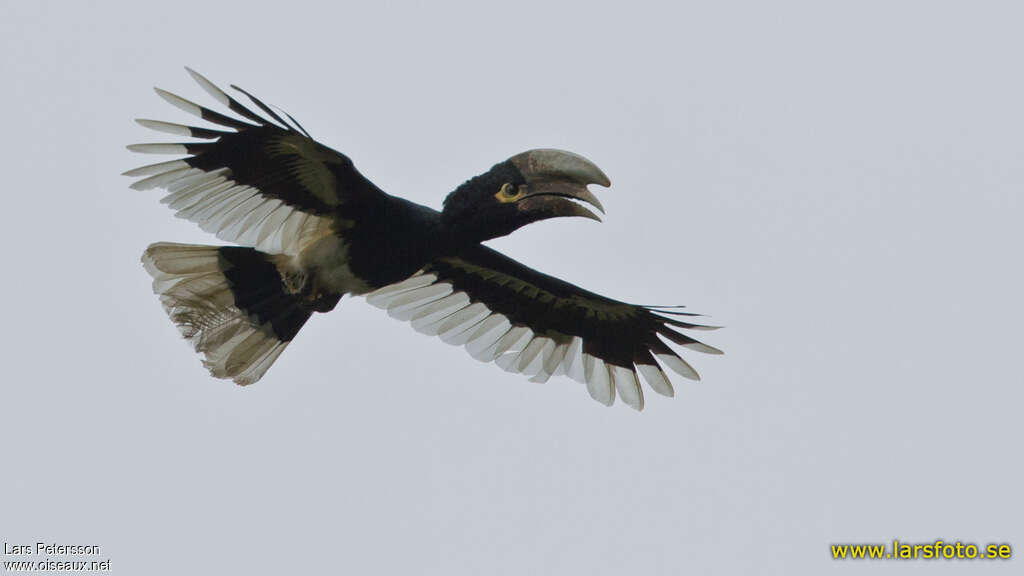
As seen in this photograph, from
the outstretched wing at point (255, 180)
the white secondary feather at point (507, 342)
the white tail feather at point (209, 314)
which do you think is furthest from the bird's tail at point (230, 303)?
the white secondary feather at point (507, 342)

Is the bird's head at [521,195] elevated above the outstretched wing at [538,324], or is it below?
above

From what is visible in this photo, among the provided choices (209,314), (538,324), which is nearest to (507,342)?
(538,324)

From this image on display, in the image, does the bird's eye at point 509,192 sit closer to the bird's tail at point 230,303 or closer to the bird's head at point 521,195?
the bird's head at point 521,195

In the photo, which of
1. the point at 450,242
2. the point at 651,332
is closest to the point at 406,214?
the point at 450,242

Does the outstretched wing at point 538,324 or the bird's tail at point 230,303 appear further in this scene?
the outstretched wing at point 538,324

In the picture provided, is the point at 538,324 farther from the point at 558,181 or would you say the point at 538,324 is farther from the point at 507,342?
the point at 558,181

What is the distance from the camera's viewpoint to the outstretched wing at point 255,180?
718 centimetres

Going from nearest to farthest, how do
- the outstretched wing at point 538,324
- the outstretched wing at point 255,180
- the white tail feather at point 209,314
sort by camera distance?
1. the outstretched wing at point 255,180
2. the white tail feather at point 209,314
3. the outstretched wing at point 538,324

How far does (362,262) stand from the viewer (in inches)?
310

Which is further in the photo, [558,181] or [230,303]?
[230,303]

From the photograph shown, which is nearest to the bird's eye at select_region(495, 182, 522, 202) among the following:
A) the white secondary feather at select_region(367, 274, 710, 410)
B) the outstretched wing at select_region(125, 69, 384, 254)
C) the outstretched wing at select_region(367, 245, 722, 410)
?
the outstretched wing at select_region(125, 69, 384, 254)

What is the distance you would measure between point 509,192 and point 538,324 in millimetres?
1654

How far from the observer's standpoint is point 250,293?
8.29 metres

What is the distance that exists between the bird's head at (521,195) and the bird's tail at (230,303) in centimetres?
114
